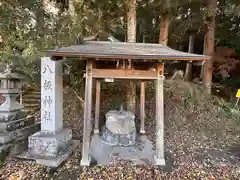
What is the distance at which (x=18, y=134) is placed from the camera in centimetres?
548

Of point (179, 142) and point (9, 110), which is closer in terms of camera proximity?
point (9, 110)

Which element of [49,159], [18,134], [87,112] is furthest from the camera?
[18,134]

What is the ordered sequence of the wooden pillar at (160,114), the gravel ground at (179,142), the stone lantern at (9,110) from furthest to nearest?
the stone lantern at (9,110), the wooden pillar at (160,114), the gravel ground at (179,142)

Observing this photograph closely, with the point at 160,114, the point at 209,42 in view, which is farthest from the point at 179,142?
the point at 209,42

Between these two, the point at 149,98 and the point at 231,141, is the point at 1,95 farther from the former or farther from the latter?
the point at 231,141

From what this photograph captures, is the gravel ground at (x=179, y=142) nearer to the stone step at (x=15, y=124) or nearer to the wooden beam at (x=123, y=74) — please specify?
the stone step at (x=15, y=124)

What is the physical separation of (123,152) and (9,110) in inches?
115

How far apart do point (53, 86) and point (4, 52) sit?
253 inches

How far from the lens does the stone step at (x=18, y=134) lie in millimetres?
5004

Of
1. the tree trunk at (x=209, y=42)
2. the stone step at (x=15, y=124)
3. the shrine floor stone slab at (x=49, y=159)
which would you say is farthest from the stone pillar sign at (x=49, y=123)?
the tree trunk at (x=209, y=42)

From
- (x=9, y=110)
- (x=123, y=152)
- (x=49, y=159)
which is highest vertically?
(x=9, y=110)

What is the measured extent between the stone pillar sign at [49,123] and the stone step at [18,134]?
62 cm

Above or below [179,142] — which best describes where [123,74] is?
above

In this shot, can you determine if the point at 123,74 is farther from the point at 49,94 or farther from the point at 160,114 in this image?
the point at 49,94
